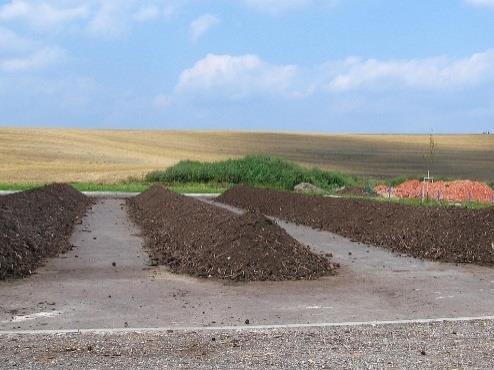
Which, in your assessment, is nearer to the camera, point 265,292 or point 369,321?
point 369,321

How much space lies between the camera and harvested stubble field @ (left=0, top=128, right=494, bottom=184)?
162 feet

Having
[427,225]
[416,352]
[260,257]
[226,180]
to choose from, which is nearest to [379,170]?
[226,180]

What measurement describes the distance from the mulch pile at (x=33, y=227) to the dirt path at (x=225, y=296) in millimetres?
382

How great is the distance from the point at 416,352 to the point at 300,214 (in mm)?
15417

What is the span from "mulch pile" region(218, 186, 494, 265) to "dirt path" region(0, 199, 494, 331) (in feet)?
2.85

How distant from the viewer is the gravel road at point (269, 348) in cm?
725

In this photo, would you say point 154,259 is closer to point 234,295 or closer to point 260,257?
point 260,257

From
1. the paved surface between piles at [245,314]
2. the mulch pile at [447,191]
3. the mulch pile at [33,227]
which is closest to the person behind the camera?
the paved surface between piles at [245,314]

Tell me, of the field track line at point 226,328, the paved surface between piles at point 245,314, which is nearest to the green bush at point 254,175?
the paved surface between piles at point 245,314

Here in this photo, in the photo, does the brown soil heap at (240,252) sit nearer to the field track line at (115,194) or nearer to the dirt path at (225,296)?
the dirt path at (225,296)

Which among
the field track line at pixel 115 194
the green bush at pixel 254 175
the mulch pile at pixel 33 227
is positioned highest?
the mulch pile at pixel 33 227

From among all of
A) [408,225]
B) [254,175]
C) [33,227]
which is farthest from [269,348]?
[254,175]

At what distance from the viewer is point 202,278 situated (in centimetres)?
1238

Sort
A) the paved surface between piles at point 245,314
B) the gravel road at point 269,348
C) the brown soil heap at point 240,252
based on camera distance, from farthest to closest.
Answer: the brown soil heap at point 240,252 < the paved surface between piles at point 245,314 < the gravel road at point 269,348
